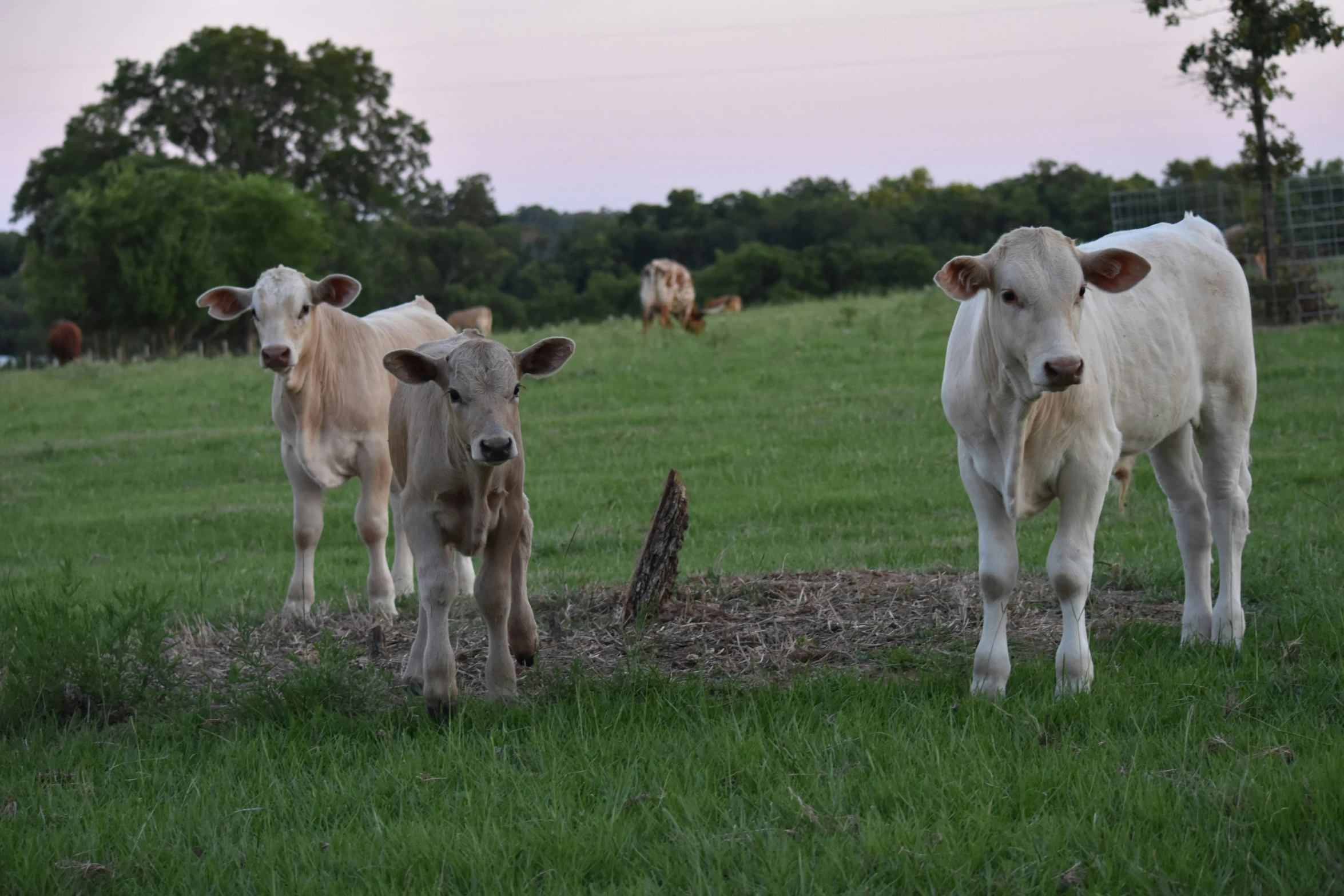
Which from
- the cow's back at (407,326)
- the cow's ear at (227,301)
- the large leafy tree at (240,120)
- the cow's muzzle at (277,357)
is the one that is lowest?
the cow's muzzle at (277,357)

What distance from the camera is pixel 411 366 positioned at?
5.14 m

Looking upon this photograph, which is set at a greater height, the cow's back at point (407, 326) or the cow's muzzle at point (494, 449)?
the cow's back at point (407, 326)

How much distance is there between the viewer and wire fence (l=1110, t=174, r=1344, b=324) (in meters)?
20.8

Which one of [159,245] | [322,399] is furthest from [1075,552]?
[159,245]

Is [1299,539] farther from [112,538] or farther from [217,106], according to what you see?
[217,106]

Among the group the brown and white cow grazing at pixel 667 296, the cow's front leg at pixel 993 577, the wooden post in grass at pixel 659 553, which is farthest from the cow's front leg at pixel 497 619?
the brown and white cow grazing at pixel 667 296

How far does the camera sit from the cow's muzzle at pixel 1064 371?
442cm

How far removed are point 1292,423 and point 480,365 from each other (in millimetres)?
9988

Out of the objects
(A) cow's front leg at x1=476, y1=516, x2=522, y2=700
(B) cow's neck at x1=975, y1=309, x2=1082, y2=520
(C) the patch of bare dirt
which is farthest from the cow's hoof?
(B) cow's neck at x1=975, y1=309, x2=1082, y2=520

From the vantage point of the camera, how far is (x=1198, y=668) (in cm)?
507

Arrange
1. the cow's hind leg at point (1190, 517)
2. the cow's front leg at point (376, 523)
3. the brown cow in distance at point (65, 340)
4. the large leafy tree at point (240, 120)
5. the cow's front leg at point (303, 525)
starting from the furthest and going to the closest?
the large leafy tree at point (240, 120), the brown cow in distance at point (65, 340), the cow's front leg at point (303, 525), the cow's front leg at point (376, 523), the cow's hind leg at point (1190, 517)

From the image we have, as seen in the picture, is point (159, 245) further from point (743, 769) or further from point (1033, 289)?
point (743, 769)

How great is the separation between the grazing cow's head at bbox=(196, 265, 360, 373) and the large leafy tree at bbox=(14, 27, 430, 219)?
48696 millimetres

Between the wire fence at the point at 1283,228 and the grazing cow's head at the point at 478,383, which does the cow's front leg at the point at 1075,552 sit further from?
the wire fence at the point at 1283,228
